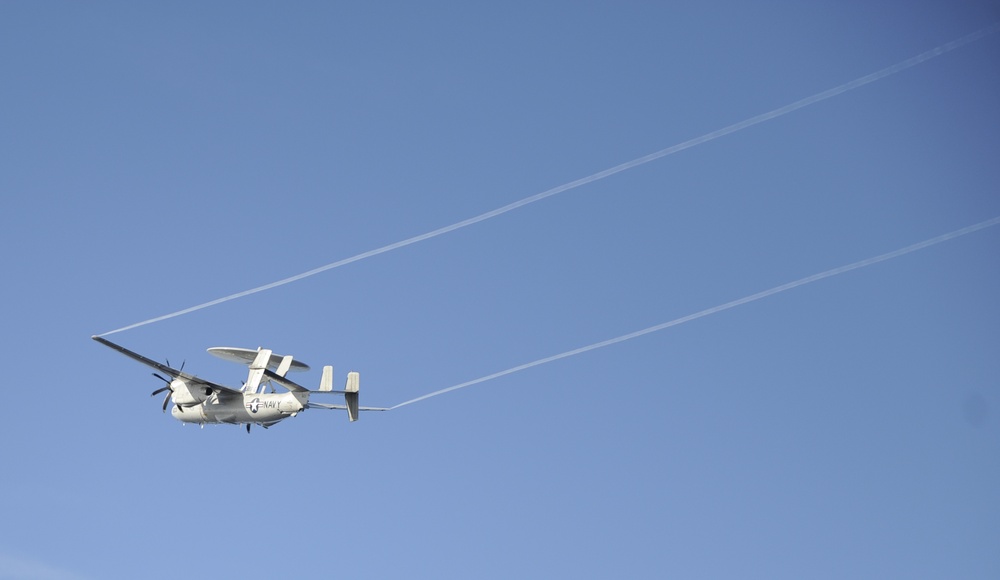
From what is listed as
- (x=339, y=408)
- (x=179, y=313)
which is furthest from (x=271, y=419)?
(x=179, y=313)

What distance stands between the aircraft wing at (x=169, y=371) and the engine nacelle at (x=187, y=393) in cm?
36

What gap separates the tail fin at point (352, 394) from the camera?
75.2 meters

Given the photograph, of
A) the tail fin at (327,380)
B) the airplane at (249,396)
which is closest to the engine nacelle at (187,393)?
the airplane at (249,396)

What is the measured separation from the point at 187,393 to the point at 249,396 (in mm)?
5121

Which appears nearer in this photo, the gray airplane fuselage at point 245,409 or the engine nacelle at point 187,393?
the gray airplane fuselage at point 245,409

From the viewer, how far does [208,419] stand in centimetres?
7881

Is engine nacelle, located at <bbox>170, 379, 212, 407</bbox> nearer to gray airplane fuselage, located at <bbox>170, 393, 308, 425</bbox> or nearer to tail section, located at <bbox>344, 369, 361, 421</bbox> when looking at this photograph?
gray airplane fuselage, located at <bbox>170, 393, 308, 425</bbox>

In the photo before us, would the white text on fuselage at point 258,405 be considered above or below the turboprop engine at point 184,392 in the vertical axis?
below

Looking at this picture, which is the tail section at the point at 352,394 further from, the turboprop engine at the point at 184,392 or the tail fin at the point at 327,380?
the turboprop engine at the point at 184,392

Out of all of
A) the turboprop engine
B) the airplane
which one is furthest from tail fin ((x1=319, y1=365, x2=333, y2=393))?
the turboprop engine

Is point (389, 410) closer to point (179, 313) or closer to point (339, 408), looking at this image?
point (339, 408)

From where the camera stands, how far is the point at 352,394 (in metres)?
75.2

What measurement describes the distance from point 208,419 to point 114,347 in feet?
24.6

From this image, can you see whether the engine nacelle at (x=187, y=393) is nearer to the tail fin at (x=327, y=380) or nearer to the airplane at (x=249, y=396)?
the airplane at (x=249, y=396)
